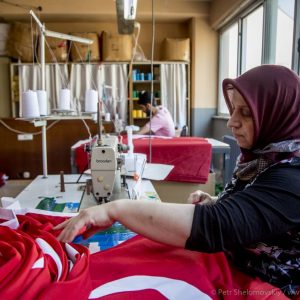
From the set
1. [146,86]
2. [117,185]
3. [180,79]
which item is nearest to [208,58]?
[180,79]

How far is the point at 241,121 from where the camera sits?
2.97 feet

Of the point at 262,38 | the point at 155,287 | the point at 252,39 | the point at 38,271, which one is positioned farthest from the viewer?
the point at 252,39

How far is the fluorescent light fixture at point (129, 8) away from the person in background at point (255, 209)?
5.28 feet

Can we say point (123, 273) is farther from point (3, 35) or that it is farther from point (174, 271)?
point (3, 35)

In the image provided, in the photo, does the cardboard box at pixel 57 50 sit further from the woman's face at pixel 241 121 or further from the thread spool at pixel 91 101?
the woman's face at pixel 241 121

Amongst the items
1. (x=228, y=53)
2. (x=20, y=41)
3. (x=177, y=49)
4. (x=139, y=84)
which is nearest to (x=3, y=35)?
(x=20, y=41)

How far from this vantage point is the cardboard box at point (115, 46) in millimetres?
5320

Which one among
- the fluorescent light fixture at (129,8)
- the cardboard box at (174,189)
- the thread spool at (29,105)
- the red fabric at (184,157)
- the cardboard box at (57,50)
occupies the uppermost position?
the cardboard box at (57,50)

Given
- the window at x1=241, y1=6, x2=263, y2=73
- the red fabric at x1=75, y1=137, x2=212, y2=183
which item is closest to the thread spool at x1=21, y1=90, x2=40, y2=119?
the red fabric at x1=75, y1=137, x2=212, y2=183

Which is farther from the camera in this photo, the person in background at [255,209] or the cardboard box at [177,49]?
the cardboard box at [177,49]

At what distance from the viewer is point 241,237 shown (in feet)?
2.27

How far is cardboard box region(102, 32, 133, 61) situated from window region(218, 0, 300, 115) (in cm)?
152

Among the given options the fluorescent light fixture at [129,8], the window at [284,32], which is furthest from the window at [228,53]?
the fluorescent light fixture at [129,8]

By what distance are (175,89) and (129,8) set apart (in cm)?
324
